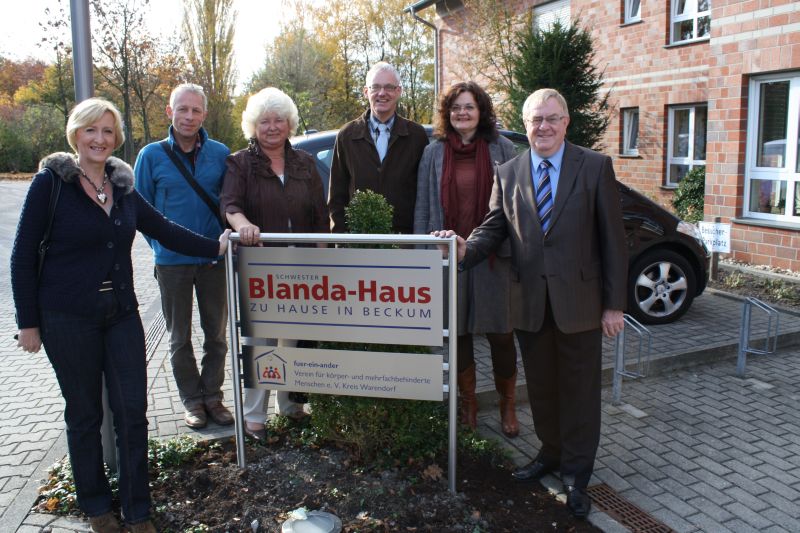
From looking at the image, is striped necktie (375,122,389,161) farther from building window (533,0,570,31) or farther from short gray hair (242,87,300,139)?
building window (533,0,570,31)

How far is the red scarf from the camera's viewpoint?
4.17 m

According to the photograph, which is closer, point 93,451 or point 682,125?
point 93,451

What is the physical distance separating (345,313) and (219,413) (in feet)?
5.20

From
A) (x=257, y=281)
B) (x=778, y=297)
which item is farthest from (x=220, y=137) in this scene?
(x=257, y=281)

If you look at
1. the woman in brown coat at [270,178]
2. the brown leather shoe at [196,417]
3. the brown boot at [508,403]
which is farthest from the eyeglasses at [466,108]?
the brown leather shoe at [196,417]

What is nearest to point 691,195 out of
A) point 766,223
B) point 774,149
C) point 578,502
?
point 774,149

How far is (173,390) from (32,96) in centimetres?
4062

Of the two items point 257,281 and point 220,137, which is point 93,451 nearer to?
point 257,281

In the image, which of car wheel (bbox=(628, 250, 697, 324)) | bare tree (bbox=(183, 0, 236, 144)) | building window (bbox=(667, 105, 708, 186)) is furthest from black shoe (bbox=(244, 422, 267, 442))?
bare tree (bbox=(183, 0, 236, 144))

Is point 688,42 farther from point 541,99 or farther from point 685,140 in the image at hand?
point 541,99

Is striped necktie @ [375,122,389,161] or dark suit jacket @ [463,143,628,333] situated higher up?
striped necktie @ [375,122,389,161]

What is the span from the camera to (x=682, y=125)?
48.8 feet

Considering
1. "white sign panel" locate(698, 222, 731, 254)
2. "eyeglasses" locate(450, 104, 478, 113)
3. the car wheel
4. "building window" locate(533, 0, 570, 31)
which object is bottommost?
the car wheel

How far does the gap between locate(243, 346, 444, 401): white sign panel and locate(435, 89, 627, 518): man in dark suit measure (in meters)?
0.58
